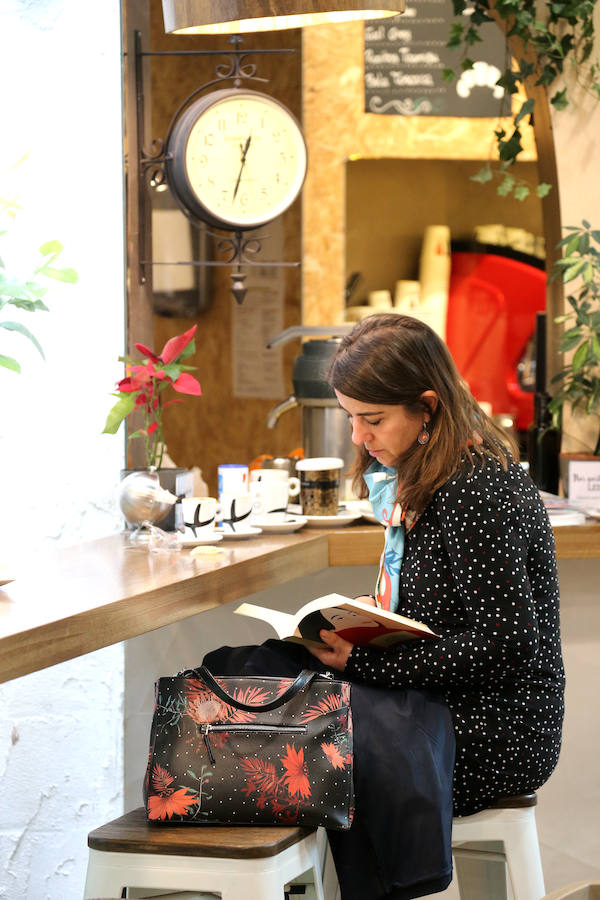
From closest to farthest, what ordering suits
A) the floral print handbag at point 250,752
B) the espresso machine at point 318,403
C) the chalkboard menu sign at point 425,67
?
the floral print handbag at point 250,752 < the espresso machine at point 318,403 < the chalkboard menu sign at point 425,67

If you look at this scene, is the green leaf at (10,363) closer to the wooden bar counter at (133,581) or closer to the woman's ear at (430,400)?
the wooden bar counter at (133,581)

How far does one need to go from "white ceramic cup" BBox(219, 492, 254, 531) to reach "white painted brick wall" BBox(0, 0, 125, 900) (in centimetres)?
25

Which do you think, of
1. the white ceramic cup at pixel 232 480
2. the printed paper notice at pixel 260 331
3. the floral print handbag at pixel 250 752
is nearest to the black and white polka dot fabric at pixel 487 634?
the floral print handbag at pixel 250 752

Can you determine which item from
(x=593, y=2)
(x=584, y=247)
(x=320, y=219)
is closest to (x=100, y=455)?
(x=584, y=247)

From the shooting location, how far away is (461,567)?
171 cm

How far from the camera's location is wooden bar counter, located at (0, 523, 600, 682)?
142cm

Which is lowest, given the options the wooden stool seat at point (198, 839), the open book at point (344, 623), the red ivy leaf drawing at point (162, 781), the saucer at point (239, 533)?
the wooden stool seat at point (198, 839)

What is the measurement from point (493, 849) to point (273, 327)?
336 cm

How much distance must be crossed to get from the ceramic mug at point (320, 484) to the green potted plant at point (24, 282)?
1.97 ft

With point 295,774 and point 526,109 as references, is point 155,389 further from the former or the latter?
point 526,109

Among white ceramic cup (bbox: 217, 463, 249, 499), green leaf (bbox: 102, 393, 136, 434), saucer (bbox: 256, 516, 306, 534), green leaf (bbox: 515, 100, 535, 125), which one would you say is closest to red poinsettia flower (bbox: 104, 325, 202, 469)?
green leaf (bbox: 102, 393, 136, 434)

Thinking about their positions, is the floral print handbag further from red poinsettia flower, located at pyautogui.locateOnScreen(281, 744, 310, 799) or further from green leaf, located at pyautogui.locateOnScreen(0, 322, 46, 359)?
green leaf, located at pyautogui.locateOnScreen(0, 322, 46, 359)

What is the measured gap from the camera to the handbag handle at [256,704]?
5.13 feet

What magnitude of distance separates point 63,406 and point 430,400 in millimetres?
918
